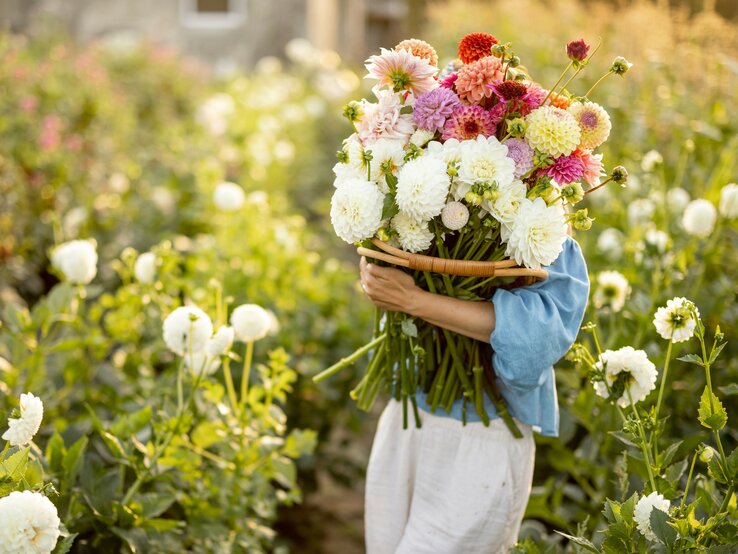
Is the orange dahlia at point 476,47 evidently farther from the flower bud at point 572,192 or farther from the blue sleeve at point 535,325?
the blue sleeve at point 535,325

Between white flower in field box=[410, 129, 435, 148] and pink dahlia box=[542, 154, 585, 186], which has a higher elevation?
white flower in field box=[410, 129, 435, 148]

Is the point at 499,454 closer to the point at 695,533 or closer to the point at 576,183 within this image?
the point at 695,533

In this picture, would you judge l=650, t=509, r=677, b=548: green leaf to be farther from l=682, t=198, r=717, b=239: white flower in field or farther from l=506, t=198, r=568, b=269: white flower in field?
l=682, t=198, r=717, b=239: white flower in field

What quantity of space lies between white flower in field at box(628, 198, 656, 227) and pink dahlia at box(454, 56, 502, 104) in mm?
1455

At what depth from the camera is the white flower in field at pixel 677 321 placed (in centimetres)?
152

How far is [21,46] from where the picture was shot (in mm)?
6535

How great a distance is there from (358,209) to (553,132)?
0.39m

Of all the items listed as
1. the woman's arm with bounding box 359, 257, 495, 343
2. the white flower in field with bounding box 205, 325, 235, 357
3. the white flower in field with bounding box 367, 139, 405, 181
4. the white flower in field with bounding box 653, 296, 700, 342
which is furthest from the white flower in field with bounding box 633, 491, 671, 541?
the white flower in field with bounding box 205, 325, 235, 357

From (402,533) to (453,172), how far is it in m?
0.92

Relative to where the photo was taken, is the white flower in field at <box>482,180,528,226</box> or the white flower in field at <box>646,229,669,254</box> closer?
the white flower in field at <box>482,180,528,226</box>

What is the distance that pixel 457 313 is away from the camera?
1632 millimetres

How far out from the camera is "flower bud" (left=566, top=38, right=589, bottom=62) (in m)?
1.49

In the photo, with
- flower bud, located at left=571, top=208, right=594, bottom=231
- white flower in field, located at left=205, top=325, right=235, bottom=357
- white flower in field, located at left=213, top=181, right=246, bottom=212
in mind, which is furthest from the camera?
white flower in field, located at left=213, top=181, right=246, bottom=212

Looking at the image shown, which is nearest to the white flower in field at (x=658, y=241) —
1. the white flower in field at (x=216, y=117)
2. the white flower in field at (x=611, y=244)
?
the white flower in field at (x=611, y=244)
